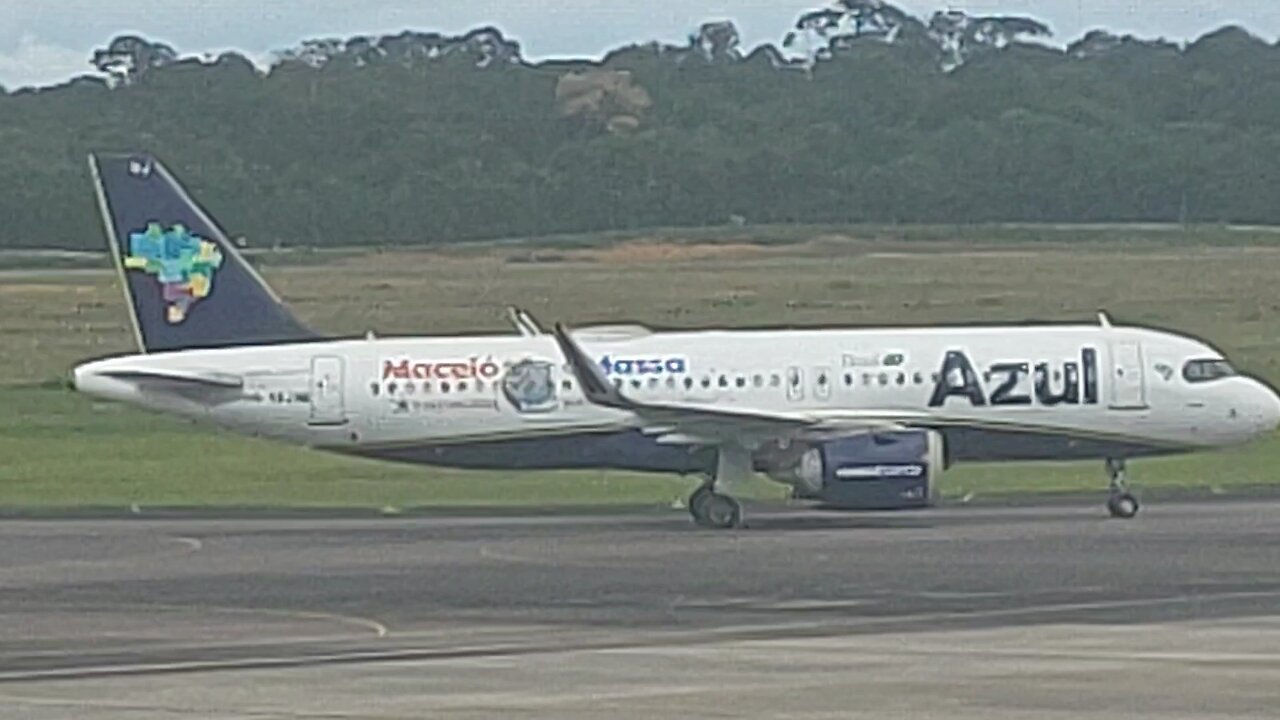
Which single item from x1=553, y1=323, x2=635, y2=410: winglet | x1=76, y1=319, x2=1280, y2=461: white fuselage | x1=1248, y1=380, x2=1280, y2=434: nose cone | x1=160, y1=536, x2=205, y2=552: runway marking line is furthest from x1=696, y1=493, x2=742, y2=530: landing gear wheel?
x1=1248, y1=380, x2=1280, y2=434: nose cone

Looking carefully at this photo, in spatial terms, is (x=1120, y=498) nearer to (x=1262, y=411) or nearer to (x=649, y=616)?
(x=1262, y=411)

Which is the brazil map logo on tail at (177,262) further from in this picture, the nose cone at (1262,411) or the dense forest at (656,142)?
the dense forest at (656,142)

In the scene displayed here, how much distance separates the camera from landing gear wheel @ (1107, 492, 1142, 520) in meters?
43.0

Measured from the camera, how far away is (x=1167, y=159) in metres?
150

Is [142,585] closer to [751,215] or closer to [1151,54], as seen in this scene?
[751,215]

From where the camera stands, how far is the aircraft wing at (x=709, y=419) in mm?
42750

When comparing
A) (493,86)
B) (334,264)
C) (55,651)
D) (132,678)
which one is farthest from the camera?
(493,86)

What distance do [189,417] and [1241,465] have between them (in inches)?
716

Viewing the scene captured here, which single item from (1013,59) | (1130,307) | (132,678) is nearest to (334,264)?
(1130,307)

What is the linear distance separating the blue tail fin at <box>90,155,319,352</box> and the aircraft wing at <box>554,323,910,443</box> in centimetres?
508

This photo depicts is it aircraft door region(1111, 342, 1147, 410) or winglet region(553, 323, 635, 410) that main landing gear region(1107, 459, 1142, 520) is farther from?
winglet region(553, 323, 635, 410)

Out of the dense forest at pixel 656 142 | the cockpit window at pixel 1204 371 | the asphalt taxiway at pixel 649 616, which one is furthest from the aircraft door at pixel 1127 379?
the dense forest at pixel 656 142

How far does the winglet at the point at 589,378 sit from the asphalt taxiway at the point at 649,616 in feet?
5.10

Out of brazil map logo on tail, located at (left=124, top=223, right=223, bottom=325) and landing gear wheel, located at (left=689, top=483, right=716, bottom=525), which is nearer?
landing gear wheel, located at (left=689, top=483, right=716, bottom=525)
